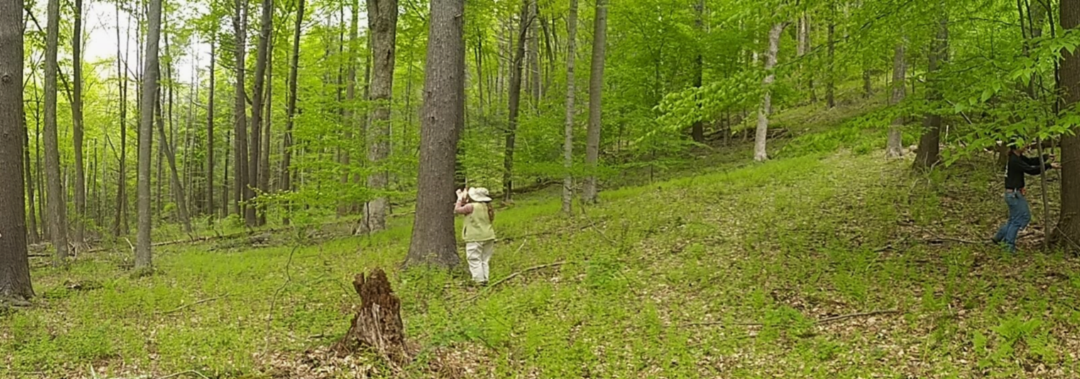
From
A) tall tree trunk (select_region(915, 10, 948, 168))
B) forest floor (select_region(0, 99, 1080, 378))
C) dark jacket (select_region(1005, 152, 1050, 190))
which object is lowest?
forest floor (select_region(0, 99, 1080, 378))

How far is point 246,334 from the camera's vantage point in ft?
19.9

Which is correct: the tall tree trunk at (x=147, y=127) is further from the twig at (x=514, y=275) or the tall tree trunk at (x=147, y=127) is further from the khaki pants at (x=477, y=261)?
the twig at (x=514, y=275)

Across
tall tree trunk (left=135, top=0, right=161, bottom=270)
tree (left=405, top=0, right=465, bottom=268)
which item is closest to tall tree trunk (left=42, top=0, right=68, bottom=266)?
tall tree trunk (left=135, top=0, right=161, bottom=270)

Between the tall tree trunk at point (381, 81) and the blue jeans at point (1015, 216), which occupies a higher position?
the tall tree trunk at point (381, 81)

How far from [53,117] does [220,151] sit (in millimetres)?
26454

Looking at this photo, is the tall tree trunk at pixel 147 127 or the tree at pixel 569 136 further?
the tree at pixel 569 136

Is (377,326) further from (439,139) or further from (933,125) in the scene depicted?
(933,125)

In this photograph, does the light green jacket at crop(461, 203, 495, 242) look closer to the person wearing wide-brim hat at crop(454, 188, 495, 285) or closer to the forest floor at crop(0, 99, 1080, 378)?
the person wearing wide-brim hat at crop(454, 188, 495, 285)

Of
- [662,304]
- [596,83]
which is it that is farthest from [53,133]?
[662,304]

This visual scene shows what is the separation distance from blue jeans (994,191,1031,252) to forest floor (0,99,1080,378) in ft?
0.80

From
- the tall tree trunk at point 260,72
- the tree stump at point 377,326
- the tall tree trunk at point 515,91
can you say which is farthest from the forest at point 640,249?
the tall tree trunk at point 260,72

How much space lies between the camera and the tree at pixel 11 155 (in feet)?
24.8

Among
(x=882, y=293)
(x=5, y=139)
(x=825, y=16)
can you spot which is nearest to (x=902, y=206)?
(x=825, y=16)

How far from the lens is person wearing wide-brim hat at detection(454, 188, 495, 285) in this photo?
815cm
